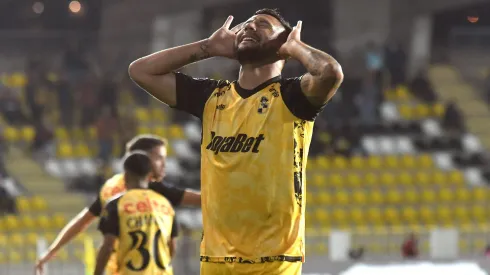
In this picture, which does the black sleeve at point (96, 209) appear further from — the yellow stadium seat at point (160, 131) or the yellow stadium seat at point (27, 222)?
the yellow stadium seat at point (160, 131)

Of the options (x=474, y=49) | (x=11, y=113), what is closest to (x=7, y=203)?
(x=11, y=113)

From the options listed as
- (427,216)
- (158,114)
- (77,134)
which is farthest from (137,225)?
(158,114)

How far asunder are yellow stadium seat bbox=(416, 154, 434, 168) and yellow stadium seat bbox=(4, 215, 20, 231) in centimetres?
781

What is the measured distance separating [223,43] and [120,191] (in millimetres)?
3251

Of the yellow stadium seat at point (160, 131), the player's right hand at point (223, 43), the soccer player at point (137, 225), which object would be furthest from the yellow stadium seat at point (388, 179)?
the player's right hand at point (223, 43)

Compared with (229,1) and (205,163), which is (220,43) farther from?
(229,1)

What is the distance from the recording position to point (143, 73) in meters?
5.25

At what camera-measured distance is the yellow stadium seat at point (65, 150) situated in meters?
21.0

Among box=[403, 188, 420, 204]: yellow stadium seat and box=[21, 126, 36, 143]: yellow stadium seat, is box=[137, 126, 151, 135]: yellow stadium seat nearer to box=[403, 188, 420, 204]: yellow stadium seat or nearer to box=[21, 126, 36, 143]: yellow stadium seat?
box=[21, 126, 36, 143]: yellow stadium seat

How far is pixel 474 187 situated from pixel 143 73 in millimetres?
17074

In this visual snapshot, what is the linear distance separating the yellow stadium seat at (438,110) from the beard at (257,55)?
18.1 m

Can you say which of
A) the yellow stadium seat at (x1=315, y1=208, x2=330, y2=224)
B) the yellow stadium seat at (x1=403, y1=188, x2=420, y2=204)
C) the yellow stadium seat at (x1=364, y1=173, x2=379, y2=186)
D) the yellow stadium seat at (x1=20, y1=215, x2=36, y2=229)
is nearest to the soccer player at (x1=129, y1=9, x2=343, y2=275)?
the yellow stadium seat at (x1=20, y1=215, x2=36, y2=229)

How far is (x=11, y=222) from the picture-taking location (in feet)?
63.4

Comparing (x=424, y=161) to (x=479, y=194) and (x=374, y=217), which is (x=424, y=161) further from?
(x=374, y=217)
